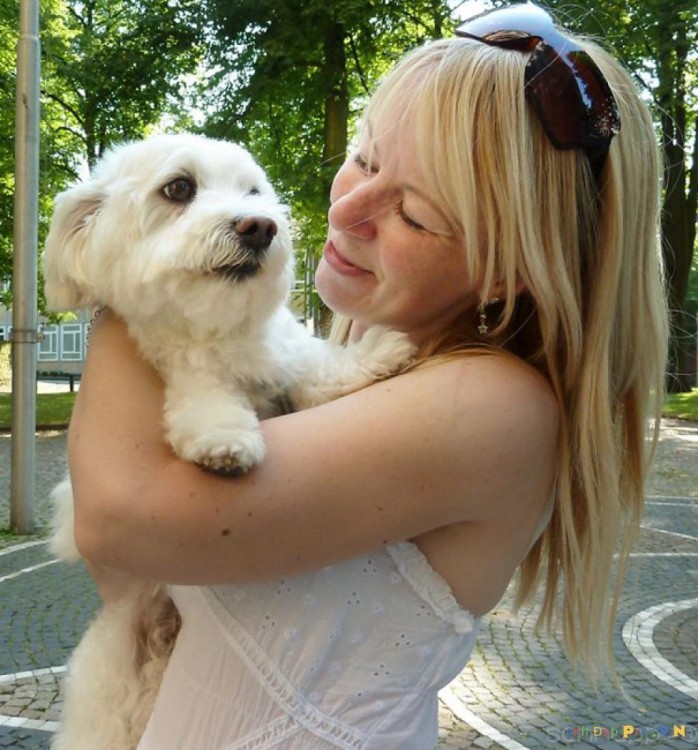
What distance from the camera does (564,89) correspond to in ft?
5.24

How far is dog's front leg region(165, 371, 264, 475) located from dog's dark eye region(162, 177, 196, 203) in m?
0.49

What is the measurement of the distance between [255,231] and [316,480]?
2.86 feet

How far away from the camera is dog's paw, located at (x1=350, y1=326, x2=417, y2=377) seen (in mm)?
2057

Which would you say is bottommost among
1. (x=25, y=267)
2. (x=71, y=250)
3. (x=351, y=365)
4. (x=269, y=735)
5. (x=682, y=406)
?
(x=682, y=406)

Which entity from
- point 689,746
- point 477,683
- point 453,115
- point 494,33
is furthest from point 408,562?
point 477,683

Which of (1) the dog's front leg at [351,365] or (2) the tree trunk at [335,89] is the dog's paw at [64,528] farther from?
(2) the tree trunk at [335,89]

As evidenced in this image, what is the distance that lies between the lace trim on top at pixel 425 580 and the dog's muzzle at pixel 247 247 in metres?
0.86

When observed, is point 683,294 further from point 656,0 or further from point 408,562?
point 408,562

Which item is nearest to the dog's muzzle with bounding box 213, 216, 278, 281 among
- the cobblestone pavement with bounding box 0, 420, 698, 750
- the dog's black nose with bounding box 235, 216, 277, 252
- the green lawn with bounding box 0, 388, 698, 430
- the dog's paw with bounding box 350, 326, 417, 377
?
the dog's black nose with bounding box 235, 216, 277, 252

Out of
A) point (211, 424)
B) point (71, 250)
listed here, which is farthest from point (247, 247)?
point (211, 424)

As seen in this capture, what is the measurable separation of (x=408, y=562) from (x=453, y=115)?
0.84 meters

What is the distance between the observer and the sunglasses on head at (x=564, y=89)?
158 cm

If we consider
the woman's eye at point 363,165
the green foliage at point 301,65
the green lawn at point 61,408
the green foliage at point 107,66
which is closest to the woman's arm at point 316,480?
the woman's eye at point 363,165

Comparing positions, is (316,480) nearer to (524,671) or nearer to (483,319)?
(483,319)
